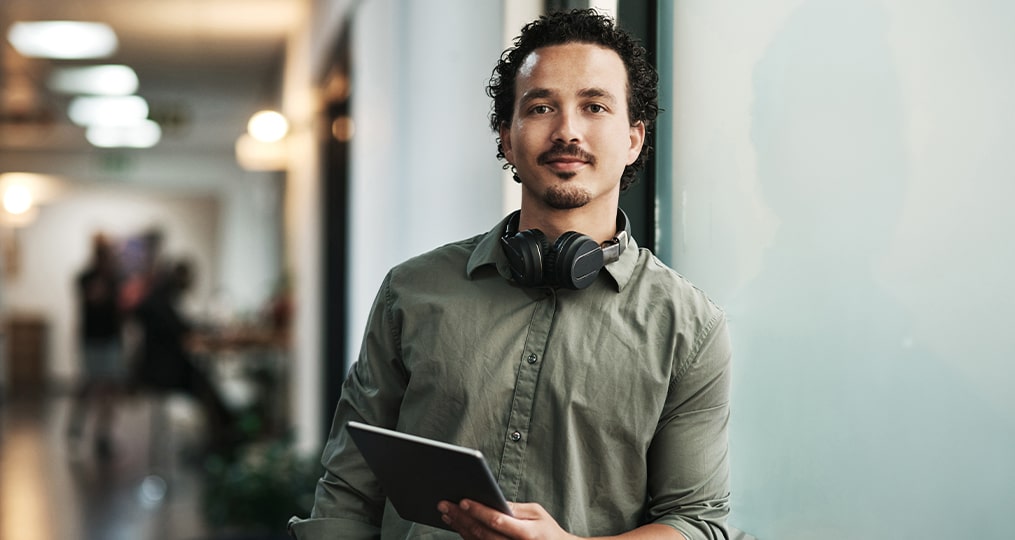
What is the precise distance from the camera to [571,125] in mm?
1248

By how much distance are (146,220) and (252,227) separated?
2.64 m

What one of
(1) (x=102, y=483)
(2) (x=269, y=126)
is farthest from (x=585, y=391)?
(2) (x=269, y=126)

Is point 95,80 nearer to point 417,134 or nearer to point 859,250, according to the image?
point 417,134

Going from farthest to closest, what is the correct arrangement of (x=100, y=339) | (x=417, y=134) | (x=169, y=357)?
(x=100, y=339) → (x=169, y=357) → (x=417, y=134)

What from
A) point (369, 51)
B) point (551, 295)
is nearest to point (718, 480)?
point (551, 295)

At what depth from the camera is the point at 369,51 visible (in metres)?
3.80

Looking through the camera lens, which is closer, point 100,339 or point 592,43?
point 592,43

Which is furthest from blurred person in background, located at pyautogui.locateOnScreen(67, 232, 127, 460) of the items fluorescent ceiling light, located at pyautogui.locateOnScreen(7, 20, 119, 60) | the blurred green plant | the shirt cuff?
the shirt cuff

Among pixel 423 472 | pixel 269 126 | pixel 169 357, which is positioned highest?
pixel 269 126

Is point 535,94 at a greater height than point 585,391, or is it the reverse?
point 535,94

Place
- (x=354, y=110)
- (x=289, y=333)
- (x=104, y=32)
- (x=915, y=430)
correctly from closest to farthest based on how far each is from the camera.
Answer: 1. (x=915, y=430)
2. (x=354, y=110)
3. (x=104, y=32)
4. (x=289, y=333)

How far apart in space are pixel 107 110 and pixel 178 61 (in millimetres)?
2354

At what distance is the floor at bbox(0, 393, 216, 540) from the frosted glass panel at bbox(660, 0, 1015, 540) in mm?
3830

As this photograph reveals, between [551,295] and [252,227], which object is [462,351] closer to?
[551,295]
